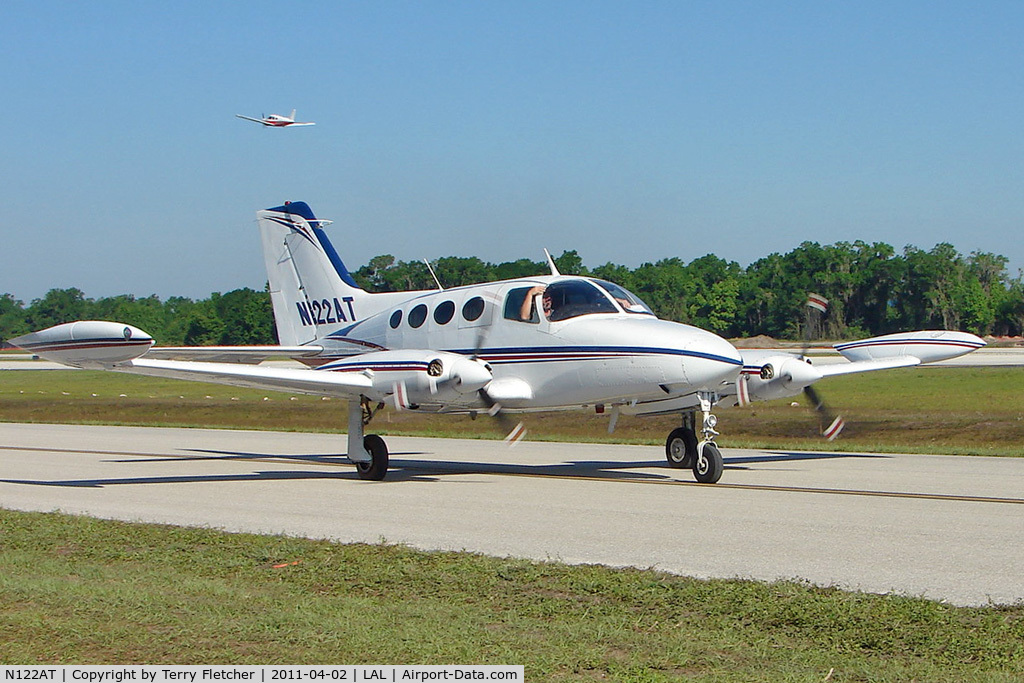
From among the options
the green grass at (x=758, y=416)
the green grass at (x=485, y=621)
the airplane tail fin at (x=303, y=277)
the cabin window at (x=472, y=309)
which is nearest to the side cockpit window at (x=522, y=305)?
the cabin window at (x=472, y=309)

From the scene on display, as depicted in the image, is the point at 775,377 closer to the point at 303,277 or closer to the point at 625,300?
the point at 625,300

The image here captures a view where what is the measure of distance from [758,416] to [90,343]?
2079 centimetres

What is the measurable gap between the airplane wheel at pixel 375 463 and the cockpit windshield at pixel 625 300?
432cm

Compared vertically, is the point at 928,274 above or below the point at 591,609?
above

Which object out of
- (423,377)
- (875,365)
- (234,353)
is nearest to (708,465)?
(423,377)

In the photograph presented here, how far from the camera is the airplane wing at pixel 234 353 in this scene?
17611 millimetres

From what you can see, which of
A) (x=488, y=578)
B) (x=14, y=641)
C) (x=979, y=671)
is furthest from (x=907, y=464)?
(x=14, y=641)

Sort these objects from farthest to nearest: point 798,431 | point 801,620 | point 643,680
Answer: point 798,431 → point 801,620 → point 643,680

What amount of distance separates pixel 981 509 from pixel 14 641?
10475 mm

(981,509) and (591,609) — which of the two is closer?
(591,609)

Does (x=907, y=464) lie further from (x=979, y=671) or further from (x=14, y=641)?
(x=14, y=641)

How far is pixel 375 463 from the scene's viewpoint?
1784cm

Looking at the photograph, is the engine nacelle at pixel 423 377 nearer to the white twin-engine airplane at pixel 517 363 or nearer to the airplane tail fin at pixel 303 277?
the white twin-engine airplane at pixel 517 363

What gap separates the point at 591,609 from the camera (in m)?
7.87
